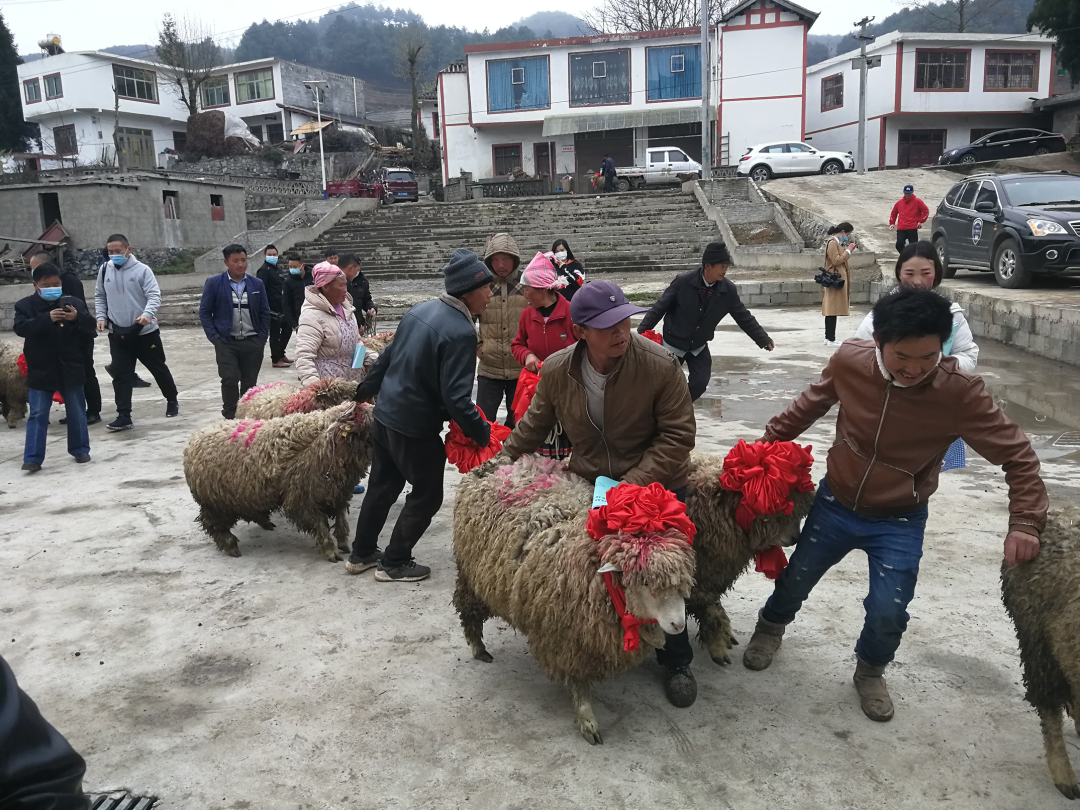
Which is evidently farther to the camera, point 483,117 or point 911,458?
point 483,117

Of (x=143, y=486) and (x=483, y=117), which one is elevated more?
(x=483, y=117)

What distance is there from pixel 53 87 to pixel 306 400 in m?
58.3

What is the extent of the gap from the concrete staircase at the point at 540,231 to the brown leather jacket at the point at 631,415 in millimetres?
17668

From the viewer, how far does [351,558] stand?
15.3 feet

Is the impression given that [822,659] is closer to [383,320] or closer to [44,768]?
[44,768]

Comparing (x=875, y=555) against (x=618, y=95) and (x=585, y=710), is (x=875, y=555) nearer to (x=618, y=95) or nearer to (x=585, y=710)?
(x=585, y=710)

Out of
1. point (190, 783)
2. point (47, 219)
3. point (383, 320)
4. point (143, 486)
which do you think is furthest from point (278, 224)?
point (190, 783)

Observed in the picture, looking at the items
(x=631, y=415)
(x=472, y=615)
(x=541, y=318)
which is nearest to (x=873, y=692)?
(x=631, y=415)

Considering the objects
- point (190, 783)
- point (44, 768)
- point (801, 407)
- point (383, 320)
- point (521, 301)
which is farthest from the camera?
point (383, 320)

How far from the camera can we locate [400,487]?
4668 mm

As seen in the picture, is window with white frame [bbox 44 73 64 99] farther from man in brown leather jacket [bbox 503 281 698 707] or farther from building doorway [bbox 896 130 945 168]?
man in brown leather jacket [bbox 503 281 698 707]

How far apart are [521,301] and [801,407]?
2.94m

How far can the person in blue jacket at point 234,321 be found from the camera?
24.7 feet

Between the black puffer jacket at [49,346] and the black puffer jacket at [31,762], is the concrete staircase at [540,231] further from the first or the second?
the black puffer jacket at [31,762]
